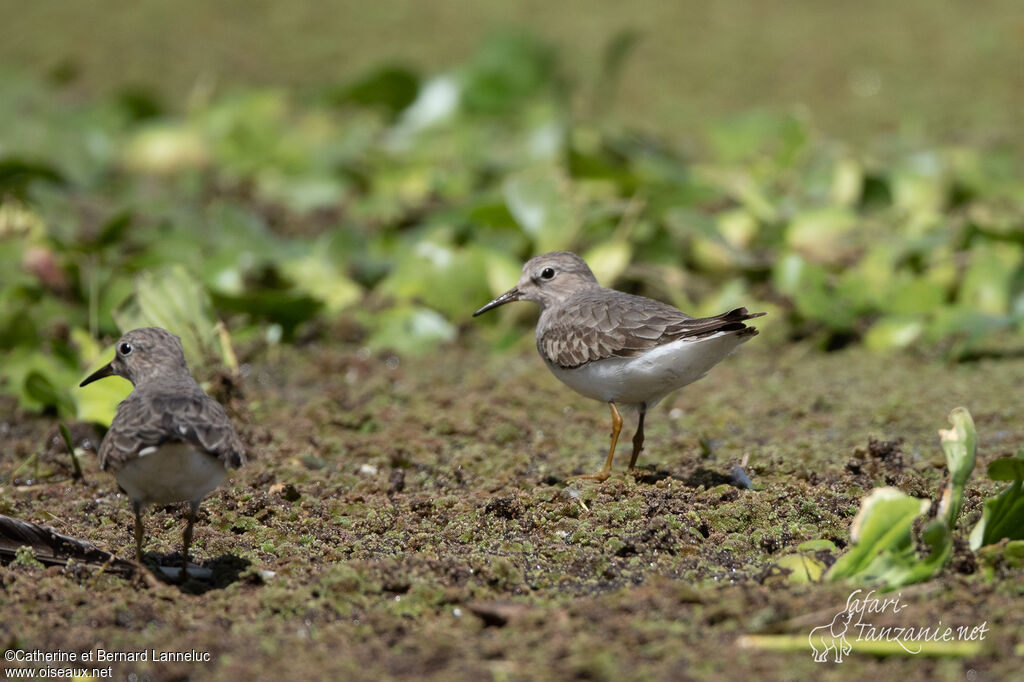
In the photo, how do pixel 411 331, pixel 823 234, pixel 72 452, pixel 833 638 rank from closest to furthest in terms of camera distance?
pixel 833 638 < pixel 72 452 < pixel 411 331 < pixel 823 234

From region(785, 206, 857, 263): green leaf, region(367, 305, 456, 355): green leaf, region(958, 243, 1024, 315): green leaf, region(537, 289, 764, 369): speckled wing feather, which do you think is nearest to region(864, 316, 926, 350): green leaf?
region(958, 243, 1024, 315): green leaf

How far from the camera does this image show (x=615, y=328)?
5.21 metres

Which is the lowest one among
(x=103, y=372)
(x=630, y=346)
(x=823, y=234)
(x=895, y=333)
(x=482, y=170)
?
(x=103, y=372)

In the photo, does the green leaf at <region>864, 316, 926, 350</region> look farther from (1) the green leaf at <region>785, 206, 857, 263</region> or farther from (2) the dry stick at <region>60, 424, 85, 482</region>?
(2) the dry stick at <region>60, 424, 85, 482</region>

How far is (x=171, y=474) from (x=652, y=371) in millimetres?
2118

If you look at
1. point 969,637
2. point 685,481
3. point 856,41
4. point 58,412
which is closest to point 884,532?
point 969,637

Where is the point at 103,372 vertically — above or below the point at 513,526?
above

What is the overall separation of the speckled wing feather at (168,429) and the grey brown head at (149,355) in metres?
0.50

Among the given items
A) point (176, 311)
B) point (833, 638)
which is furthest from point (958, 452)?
point (176, 311)

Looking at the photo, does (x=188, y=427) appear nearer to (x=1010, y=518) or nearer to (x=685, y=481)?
(x=685, y=481)

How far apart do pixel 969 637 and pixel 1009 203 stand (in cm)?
643

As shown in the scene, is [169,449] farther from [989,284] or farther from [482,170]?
[482,170]

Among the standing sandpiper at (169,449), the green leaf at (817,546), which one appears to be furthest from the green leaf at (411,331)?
the green leaf at (817,546)

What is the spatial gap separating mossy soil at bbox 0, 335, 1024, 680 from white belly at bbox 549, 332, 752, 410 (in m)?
0.38
